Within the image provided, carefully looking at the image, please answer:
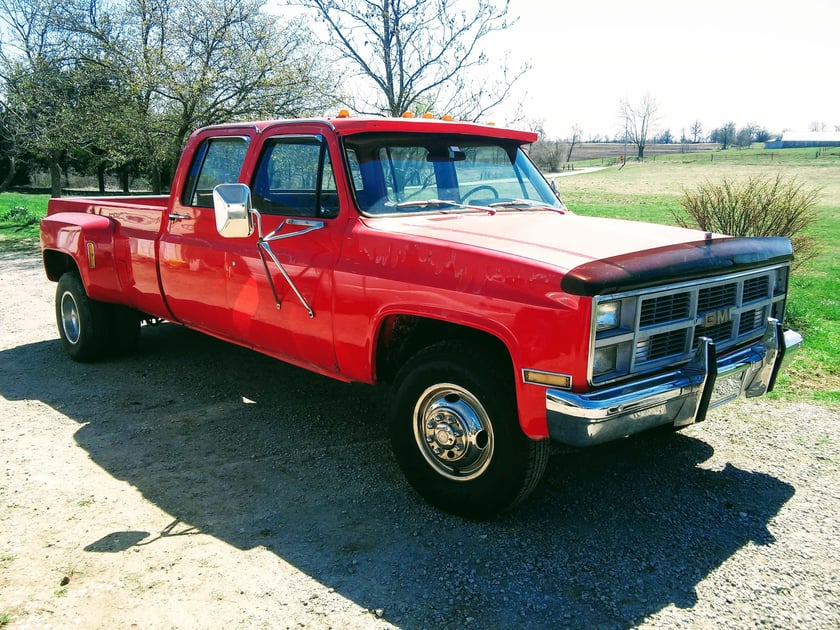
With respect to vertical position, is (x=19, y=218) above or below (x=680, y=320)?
below

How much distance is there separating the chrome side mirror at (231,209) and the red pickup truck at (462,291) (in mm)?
12

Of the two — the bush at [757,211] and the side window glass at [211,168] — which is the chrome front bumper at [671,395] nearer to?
the side window glass at [211,168]

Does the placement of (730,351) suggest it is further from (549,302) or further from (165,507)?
(165,507)

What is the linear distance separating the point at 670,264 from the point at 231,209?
218 centimetres

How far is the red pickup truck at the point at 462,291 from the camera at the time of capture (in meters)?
3.13

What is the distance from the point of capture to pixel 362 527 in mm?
3598

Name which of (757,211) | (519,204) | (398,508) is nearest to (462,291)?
(398,508)

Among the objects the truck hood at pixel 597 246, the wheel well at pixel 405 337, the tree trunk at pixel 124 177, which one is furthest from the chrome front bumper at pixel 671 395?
the tree trunk at pixel 124 177

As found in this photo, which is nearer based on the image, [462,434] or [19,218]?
[462,434]

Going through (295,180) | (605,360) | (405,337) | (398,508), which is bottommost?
(398,508)

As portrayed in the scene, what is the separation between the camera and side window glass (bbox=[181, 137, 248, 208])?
482 centimetres

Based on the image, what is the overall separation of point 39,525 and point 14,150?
18.0 meters

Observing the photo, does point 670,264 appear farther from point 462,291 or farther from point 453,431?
point 453,431

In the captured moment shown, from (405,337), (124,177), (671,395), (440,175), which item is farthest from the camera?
(124,177)
